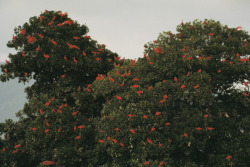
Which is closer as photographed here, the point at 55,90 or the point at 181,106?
the point at 181,106

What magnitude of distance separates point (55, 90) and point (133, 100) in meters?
5.37

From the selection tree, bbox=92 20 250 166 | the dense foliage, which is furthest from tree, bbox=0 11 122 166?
tree, bbox=92 20 250 166

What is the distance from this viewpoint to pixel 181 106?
12.7 metres

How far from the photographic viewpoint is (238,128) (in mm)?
13039

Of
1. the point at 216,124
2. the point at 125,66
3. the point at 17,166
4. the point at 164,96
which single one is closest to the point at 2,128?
the point at 17,166

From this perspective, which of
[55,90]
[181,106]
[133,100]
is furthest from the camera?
[55,90]

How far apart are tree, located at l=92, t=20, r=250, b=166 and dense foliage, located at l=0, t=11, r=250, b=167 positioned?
5 cm

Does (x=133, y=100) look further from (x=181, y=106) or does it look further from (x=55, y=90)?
(x=55, y=90)

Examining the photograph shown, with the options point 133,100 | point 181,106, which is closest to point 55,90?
point 133,100

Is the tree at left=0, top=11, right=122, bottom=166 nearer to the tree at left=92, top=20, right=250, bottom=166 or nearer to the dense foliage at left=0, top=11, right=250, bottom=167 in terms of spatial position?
the dense foliage at left=0, top=11, right=250, bottom=167

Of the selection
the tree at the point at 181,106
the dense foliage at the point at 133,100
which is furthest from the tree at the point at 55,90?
the tree at the point at 181,106

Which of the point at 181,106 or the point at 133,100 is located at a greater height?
the point at 133,100

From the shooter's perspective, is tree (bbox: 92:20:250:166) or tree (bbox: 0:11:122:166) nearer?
tree (bbox: 92:20:250:166)

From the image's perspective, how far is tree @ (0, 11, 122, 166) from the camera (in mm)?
12609
